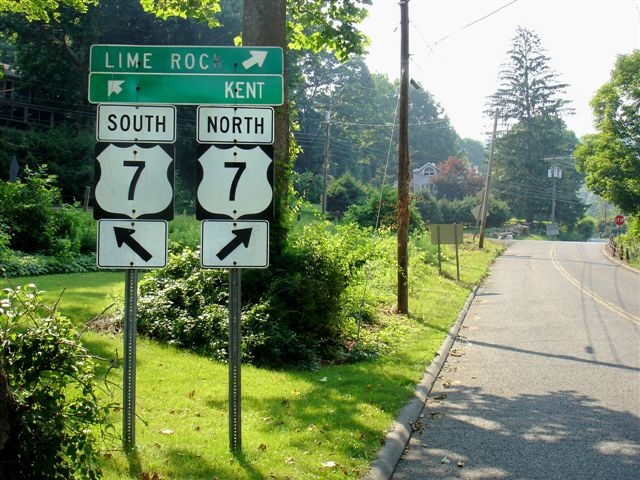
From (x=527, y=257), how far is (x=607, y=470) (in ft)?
140

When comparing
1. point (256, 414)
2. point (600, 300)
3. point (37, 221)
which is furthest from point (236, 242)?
point (600, 300)

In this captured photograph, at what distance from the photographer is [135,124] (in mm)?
5707

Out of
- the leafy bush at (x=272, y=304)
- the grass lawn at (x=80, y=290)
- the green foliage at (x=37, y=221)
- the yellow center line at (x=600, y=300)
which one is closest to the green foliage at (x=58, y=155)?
the green foliage at (x=37, y=221)

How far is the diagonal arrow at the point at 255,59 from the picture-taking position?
5871 millimetres

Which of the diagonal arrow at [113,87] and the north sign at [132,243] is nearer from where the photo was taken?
the north sign at [132,243]

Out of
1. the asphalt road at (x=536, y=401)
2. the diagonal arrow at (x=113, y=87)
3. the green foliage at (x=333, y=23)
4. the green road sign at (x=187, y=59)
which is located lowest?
the asphalt road at (x=536, y=401)

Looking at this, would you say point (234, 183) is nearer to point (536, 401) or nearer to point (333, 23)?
point (536, 401)

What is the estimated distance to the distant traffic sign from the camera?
5.69 meters

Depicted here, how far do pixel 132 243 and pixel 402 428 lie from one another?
3355 millimetres

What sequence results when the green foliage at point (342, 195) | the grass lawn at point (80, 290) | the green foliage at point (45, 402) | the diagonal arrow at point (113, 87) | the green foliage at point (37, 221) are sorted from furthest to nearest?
1. the green foliage at point (342, 195)
2. the green foliage at point (37, 221)
3. the grass lawn at point (80, 290)
4. the diagonal arrow at point (113, 87)
5. the green foliage at point (45, 402)

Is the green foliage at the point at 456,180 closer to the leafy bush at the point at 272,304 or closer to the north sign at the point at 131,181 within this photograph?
the leafy bush at the point at 272,304

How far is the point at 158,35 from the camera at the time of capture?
5028 centimetres

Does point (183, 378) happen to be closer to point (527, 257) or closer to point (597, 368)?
point (597, 368)

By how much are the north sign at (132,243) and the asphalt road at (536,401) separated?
107 inches
